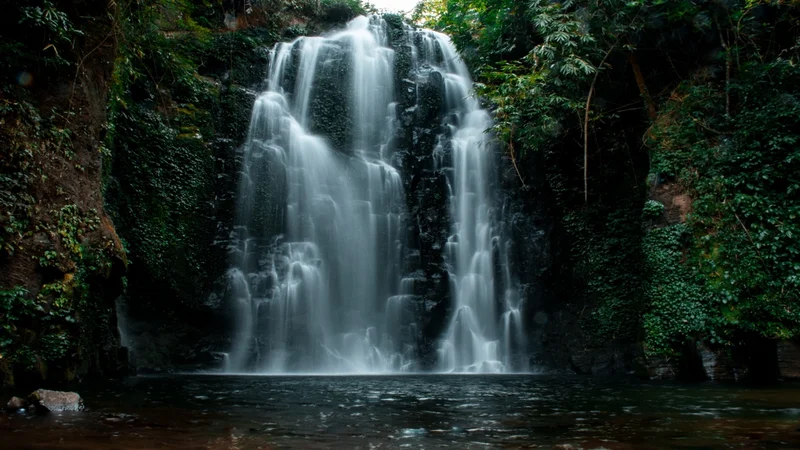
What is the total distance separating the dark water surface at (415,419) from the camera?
460cm

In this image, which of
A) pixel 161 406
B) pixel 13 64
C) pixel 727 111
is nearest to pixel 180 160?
pixel 13 64

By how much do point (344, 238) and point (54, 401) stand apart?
10.2 metres

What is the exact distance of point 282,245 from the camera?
15453mm

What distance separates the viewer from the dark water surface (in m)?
4.60

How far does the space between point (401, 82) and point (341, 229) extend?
21.2 ft

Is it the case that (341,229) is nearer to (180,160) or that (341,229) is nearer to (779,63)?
(180,160)

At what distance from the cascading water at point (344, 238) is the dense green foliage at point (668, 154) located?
2.29 meters

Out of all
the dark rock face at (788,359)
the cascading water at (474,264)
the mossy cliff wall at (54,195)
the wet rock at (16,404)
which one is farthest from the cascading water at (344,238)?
the wet rock at (16,404)

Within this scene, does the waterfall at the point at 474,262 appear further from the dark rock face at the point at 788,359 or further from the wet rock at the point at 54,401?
the wet rock at the point at 54,401

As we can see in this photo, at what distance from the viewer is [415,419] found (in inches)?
236

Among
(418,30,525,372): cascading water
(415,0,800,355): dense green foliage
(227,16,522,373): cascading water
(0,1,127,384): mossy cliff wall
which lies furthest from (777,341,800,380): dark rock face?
(0,1,127,384): mossy cliff wall

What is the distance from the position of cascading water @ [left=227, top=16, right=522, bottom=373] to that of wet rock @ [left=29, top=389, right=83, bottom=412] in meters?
Result: 7.85

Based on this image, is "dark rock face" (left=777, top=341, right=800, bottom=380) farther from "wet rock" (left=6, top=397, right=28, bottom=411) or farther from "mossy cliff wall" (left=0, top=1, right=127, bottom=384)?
"mossy cliff wall" (left=0, top=1, right=127, bottom=384)

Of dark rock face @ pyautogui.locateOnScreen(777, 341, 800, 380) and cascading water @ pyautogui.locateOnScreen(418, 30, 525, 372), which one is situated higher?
cascading water @ pyautogui.locateOnScreen(418, 30, 525, 372)
